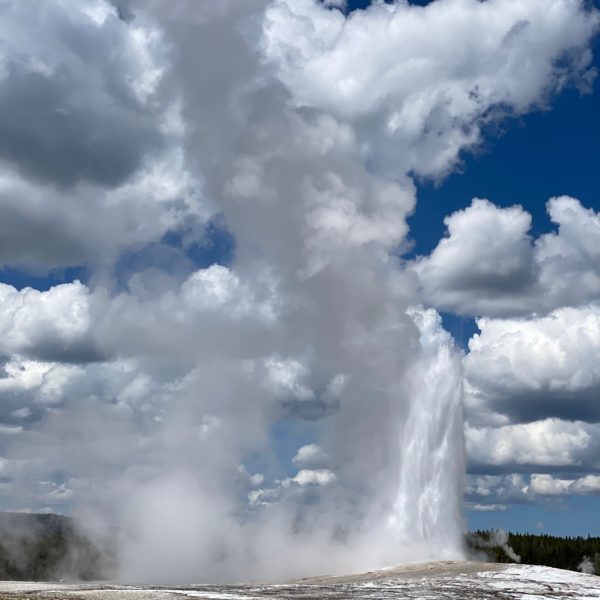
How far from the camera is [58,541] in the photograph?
503 feet

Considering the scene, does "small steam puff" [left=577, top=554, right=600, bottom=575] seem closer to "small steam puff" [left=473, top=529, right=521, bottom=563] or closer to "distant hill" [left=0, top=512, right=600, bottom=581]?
"distant hill" [left=0, top=512, right=600, bottom=581]

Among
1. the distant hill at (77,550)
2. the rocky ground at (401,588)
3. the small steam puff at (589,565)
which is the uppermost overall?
the distant hill at (77,550)

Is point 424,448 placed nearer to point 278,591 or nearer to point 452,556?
point 452,556

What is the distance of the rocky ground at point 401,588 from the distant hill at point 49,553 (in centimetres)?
7109

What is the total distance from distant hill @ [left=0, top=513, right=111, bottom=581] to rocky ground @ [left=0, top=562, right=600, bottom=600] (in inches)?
2799

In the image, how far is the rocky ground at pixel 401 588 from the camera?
49.0 m

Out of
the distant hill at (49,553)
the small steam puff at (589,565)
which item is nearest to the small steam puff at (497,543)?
the small steam puff at (589,565)

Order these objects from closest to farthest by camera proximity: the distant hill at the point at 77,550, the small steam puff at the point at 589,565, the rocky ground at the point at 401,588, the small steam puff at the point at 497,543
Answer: the rocky ground at the point at 401,588 → the small steam puff at the point at 497,543 → the small steam puff at the point at 589,565 → the distant hill at the point at 77,550

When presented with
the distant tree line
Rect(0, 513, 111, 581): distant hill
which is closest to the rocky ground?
the distant tree line

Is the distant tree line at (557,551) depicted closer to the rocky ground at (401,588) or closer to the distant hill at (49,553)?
the rocky ground at (401,588)

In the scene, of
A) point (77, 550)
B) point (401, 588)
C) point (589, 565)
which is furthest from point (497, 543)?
point (77, 550)

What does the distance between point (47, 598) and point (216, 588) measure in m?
14.7

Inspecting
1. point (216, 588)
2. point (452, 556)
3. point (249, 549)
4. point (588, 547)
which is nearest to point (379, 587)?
point (216, 588)

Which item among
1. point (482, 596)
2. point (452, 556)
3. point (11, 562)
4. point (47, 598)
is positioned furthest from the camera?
point (11, 562)
